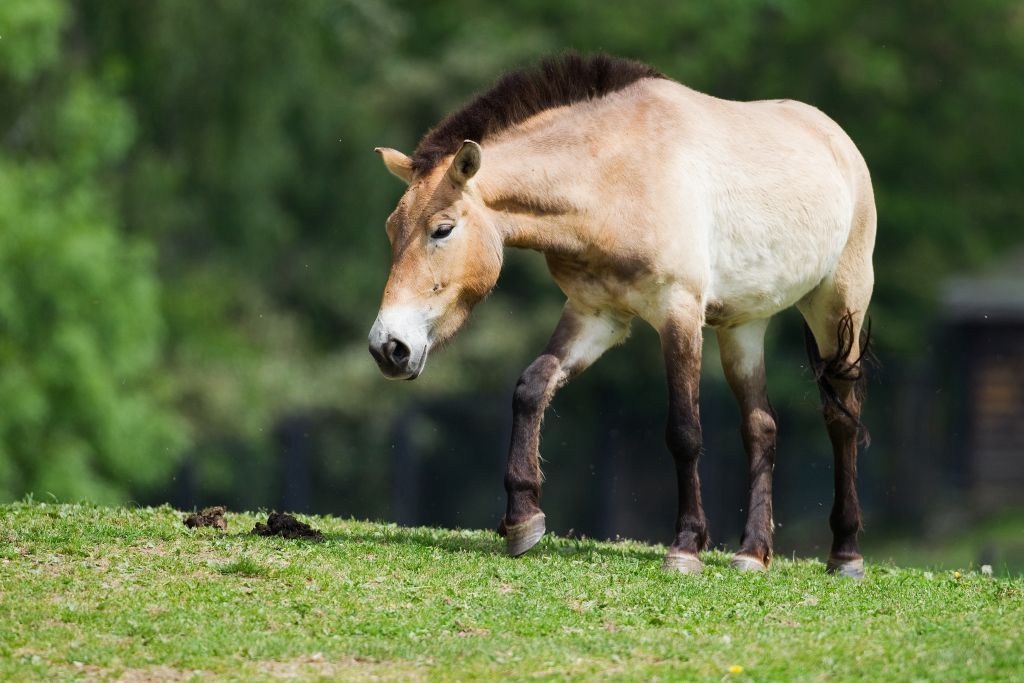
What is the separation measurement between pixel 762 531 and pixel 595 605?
235cm

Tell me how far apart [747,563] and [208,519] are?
3.29 metres

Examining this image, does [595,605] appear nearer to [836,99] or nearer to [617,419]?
[617,419]

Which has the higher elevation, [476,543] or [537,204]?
[537,204]

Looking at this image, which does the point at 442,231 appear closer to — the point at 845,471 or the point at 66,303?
the point at 845,471

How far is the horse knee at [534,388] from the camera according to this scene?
31.6 feet

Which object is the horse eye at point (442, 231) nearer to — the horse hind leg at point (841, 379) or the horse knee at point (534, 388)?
the horse knee at point (534, 388)

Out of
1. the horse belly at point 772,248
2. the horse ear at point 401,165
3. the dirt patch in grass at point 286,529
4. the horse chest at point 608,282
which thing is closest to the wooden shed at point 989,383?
the horse belly at point 772,248

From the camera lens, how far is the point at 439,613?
26.1ft

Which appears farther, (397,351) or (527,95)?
(527,95)

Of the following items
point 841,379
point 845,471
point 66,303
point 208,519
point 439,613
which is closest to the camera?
point 439,613

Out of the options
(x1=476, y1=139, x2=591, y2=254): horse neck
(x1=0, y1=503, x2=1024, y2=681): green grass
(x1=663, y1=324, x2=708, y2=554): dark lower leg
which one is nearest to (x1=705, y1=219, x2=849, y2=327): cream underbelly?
(x1=663, y1=324, x2=708, y2=554): dark lower leg

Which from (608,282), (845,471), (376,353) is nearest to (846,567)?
(845,471)

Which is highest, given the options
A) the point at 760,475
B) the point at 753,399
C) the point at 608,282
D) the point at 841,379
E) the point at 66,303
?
the point at 608,282

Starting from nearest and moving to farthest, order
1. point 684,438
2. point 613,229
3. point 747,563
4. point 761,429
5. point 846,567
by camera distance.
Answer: point 613,229 < point 684,438 < point 747,563 < point 846,567 < point 761,429
